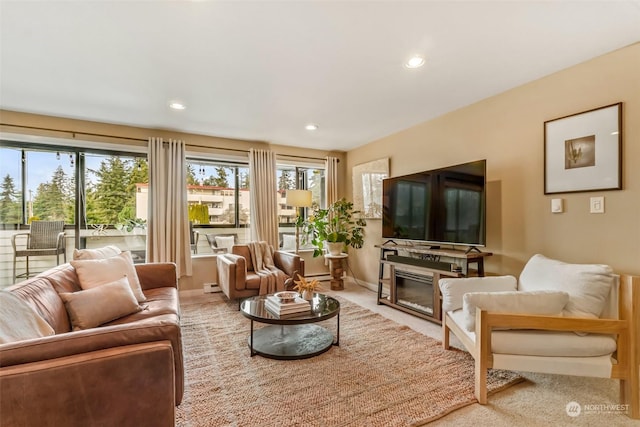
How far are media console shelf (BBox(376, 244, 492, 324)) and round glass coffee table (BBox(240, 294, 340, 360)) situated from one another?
1.15 m

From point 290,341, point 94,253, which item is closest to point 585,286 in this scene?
point 290,341

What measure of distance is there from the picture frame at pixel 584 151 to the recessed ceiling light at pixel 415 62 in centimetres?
129

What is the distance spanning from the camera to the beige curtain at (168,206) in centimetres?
404

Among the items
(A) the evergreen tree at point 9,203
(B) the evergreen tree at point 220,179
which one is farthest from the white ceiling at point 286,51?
(B) the evergreen tree at point 220,179

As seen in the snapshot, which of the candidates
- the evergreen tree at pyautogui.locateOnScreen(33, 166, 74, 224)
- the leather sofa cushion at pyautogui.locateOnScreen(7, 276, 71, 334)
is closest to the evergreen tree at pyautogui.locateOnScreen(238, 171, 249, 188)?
the evergreen tree at pyautogui.locateOnScreen(33, 166, 74, 224)

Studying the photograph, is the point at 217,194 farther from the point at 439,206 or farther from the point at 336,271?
the point at 439,206

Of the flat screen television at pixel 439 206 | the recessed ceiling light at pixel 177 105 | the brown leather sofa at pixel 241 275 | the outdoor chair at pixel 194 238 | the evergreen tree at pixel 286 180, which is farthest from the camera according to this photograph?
the evergreen tree at pixel 286 180

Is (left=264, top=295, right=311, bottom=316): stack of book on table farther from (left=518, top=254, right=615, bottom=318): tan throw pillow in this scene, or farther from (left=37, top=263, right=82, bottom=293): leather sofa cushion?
(left=518, top=254, right=615, bottom=318): tan throw pillow

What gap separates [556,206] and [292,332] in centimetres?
260

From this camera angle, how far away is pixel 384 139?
4.62 metres

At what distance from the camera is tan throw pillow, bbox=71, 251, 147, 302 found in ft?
7.51

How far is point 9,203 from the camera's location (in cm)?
358

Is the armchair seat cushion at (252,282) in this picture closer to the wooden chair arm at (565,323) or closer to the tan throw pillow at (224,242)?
the tan throw pillow at (224,242)

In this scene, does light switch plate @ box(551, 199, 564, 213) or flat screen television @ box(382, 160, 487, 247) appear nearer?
light switch plate @ box(551, 199, 564, 213)
